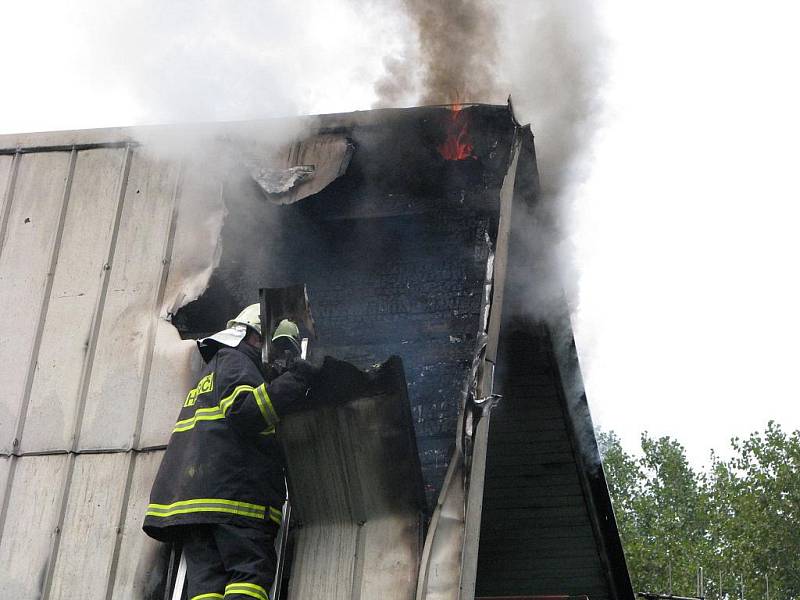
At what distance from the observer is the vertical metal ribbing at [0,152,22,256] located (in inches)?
204

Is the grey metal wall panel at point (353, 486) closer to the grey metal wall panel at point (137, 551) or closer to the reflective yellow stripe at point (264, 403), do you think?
the reflective yellow stripe at point (264, 403)

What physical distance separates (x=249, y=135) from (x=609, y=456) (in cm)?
2704

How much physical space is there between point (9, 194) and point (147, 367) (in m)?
1.49

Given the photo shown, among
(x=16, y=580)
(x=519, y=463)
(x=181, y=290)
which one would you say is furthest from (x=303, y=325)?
(x=519, y=463)

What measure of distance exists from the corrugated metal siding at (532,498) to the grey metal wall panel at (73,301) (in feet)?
8.52

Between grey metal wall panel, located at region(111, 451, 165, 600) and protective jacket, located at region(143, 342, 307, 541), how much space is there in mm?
233

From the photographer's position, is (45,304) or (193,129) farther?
(193,129)

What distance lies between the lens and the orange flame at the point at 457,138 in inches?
186

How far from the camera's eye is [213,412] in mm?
3955

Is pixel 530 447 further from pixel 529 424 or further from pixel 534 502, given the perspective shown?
pixel 534 502

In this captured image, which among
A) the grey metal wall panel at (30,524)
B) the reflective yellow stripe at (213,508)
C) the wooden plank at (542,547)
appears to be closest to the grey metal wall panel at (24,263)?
the grey metal wall panel at (30,524)

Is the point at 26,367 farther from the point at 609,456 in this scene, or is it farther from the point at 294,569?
the point at 609,456

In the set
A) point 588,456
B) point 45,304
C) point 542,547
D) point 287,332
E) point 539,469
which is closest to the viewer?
point 287,332

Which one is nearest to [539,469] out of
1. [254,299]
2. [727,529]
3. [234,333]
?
[254,299]
